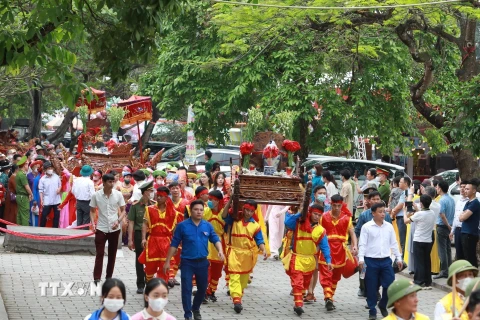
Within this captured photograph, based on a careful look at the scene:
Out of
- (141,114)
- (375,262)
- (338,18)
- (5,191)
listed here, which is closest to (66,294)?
(375,262)

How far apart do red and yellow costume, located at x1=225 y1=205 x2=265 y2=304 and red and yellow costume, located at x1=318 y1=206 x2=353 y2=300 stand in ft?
3.33

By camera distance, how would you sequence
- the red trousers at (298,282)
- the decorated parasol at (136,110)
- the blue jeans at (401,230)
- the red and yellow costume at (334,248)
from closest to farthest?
the red trousers at (298,282)
the red and yellow costume at (334,248)
the blue jeans at (401,230)
the decorated parasol at (136,110)

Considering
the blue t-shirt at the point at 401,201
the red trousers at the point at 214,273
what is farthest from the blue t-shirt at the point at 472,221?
the red trousers at the point at 214,273

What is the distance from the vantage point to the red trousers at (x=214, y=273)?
13.8m

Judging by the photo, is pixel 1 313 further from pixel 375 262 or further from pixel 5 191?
pixel 5 191

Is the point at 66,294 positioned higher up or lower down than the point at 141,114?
lower down

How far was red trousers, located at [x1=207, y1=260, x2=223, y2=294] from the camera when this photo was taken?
1378 centimetres

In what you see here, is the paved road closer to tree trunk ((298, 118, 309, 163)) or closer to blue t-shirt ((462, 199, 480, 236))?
blue t-shirt ((462, 199, 480, 236))

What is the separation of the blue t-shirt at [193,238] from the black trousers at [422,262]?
15.8ft

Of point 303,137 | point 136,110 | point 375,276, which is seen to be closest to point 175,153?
point 136,110

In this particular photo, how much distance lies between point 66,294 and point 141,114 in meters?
12.9

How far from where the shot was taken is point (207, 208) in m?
14.1

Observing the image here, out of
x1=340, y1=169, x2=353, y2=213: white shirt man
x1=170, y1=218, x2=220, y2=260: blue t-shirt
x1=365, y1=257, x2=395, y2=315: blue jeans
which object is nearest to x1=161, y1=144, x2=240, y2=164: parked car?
x1=340, y1=169, x2=353, y2=213: white shirt man

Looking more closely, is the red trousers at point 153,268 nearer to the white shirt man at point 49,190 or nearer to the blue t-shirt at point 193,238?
the blue t-shirt at point 193,238
